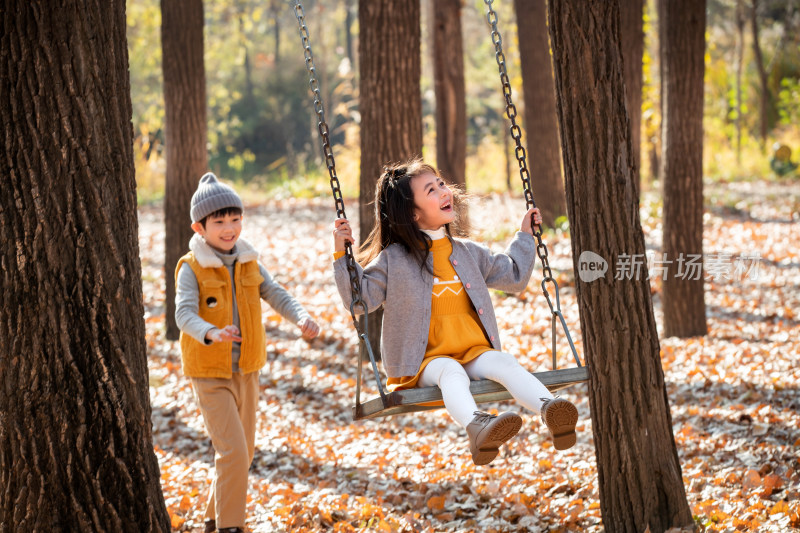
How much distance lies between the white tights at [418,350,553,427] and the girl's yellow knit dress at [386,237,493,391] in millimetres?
64

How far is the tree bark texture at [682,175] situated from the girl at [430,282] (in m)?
4.28

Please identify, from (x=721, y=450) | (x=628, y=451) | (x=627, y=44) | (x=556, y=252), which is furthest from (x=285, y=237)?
(x=628, y=451)

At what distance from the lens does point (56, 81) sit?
3.04 m

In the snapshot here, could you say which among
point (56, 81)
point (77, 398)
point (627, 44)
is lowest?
point (77, 398)

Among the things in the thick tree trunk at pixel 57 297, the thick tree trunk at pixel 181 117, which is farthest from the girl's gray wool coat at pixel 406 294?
the thick tree trunk at pixel 181 117

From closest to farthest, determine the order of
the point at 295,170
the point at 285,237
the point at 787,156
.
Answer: the point at 285,237 → the point at 787,156 → the point at 295,170

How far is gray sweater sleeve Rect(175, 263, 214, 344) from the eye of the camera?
12.8ft

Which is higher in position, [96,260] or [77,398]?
[96,260]

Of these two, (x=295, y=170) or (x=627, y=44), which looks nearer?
(x=627, y=44)

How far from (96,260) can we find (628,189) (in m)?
2.31

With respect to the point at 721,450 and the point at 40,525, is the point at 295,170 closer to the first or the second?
the point at 721,450

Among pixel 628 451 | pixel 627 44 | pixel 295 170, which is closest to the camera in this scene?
pixel 628 451

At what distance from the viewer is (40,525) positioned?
119 inches

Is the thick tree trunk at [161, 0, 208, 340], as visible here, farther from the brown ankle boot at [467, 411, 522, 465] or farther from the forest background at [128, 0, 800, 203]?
the brown ankle boot at [467, 411, 522, 465]
